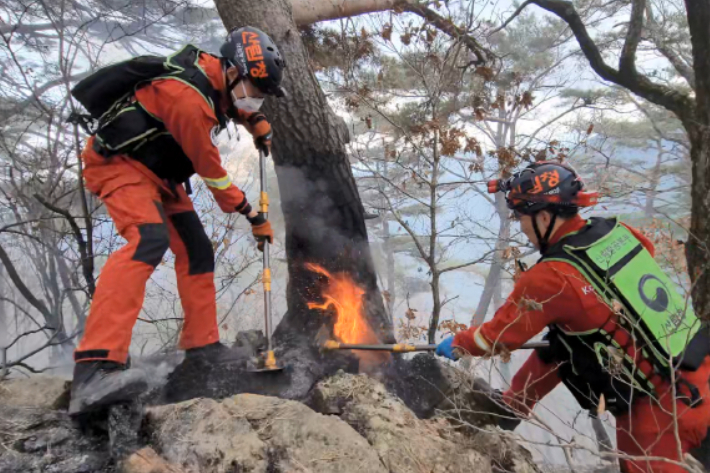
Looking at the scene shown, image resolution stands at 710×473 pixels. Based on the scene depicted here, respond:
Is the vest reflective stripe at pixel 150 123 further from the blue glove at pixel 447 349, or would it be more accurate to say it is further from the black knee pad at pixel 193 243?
the blue glove at pixel 447 349

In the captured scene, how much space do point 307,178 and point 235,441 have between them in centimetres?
274

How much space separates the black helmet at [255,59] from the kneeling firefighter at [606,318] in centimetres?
191

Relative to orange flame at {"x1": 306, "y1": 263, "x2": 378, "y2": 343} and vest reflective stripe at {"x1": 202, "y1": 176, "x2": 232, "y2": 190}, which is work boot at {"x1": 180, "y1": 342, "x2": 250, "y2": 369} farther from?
vest reflective stripe at {"x1": 202, "y1": 176, "x2": 232, "y2": 190}

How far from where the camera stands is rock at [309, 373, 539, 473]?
2453mm

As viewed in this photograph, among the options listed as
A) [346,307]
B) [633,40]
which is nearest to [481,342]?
[346,307]

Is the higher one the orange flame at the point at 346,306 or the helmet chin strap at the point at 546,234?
the helmet chin strap at the point at 546,234

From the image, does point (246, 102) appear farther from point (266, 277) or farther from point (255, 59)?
point (266, 277)

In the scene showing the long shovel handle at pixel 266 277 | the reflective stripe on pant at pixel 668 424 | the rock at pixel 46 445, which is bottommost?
the reflective stripe on pant at pixel 668 424

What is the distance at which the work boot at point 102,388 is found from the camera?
7.41ft

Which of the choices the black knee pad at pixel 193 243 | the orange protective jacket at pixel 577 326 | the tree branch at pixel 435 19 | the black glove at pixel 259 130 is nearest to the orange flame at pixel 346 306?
the black knee pad at pixel 193 243

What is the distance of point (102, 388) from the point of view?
2262 millimetres

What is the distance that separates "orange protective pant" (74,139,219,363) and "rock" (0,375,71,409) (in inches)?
21.6

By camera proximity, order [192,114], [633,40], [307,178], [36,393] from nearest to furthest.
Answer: [36,393]
[192,114]
[307,178]
[633,40]

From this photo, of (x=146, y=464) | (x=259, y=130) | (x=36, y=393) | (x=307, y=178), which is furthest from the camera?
(x=307, y=178)
